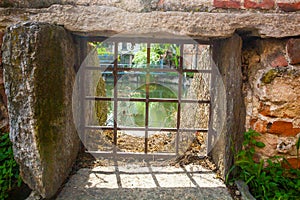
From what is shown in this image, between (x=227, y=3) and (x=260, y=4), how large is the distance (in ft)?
0.57

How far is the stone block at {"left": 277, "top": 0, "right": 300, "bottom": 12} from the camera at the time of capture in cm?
133

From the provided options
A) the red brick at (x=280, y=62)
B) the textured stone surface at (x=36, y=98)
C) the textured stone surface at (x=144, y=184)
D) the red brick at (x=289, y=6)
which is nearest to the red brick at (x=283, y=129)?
the red brick at (x=280, y=62)

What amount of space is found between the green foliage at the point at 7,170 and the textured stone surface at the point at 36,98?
207mm

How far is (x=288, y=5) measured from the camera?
1336mm

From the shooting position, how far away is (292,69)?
138 cm

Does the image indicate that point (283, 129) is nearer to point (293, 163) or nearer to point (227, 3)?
point (293, 163)

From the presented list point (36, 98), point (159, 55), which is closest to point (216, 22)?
point (36, 98)

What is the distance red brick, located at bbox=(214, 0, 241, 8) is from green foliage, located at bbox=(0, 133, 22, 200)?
1355 millimetres

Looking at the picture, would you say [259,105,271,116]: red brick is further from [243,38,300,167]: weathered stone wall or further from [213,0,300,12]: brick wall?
[213,0,300,12]: brick wall

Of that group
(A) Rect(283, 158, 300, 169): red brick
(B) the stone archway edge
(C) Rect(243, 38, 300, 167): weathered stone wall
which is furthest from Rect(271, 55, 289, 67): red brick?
(A) Rect(283, 158, 300, 169): red brick

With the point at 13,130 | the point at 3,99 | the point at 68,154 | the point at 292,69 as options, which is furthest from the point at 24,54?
the point at 292,69

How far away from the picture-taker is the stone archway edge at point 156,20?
1294 millimetres

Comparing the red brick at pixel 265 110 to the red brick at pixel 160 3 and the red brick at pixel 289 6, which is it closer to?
the red brick at pixel 289 6

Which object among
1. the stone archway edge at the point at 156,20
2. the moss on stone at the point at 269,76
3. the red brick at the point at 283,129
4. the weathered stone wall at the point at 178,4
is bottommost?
the red brick at the point at 283,129
